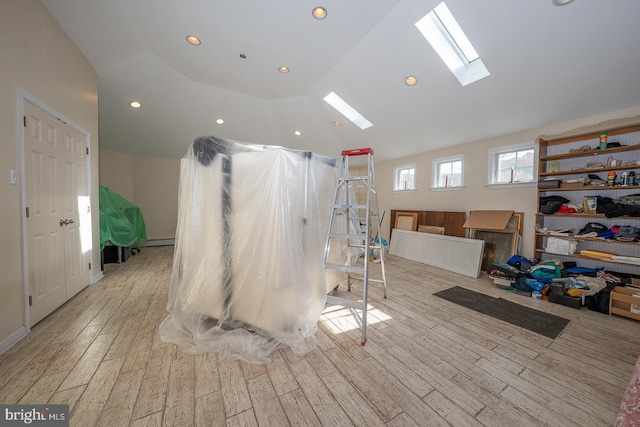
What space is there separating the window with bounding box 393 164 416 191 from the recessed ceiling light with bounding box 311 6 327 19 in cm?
353

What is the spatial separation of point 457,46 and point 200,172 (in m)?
3.47

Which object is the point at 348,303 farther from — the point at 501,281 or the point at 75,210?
the point at 75,210

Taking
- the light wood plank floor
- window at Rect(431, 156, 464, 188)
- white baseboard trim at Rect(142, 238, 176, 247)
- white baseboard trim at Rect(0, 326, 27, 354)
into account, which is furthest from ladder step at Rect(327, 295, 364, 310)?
white baseboard trim at Rect(142, 238, 176, 247)

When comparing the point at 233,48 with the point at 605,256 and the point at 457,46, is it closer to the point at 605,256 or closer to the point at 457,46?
the point at 457,46

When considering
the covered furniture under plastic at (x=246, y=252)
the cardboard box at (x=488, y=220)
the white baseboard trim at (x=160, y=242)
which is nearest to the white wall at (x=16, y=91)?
the covered furniture under plastic at (x=246, y=252)

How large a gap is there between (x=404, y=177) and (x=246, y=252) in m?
4.70

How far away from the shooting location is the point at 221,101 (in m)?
4.50

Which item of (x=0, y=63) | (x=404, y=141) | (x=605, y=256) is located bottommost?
(x=605, y=256)

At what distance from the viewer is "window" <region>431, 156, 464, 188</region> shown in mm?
4372

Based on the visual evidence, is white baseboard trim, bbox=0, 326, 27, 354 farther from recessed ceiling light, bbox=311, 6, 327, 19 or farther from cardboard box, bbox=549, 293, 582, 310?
cardboard box, bbox=549, 293, 582, 310

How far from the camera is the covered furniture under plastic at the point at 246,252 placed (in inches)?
69.6

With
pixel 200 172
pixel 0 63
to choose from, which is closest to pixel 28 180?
pixel 0 63

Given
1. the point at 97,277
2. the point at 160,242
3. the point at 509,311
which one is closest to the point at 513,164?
the point at 509,311

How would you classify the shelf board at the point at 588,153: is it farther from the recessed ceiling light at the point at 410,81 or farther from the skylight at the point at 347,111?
the skylight at the point at 347,111
